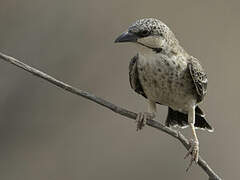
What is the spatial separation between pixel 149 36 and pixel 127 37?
6.4 inches

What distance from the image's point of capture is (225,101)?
7.04 meters

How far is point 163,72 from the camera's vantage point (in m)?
4.45

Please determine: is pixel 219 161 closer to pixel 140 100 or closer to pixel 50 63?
pixel 140 100

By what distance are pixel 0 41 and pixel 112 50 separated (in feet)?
3.47

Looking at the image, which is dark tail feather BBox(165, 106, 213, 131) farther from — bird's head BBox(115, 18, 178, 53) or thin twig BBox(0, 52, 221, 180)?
thin twig BBox(0, 52, 221, 180)

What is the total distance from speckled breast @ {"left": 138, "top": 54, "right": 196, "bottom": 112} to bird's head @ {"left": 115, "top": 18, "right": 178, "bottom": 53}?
60 millimetres

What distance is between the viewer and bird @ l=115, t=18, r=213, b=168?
14.2ft

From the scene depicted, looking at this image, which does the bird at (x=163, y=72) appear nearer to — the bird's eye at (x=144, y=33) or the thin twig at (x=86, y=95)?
the bird's eye at (x=144, y=33)

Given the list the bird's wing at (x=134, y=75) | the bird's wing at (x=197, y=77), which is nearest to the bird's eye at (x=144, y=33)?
the bird's wing at (x=134, y=75)

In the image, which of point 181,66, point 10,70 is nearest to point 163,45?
point 181,66

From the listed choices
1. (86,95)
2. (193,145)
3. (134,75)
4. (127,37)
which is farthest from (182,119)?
(86,95)

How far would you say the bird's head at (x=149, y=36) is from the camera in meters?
4.22

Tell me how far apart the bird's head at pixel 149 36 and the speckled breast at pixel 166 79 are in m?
0.06

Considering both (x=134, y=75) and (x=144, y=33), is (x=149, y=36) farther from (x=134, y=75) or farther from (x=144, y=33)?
(x=134, y=75)
